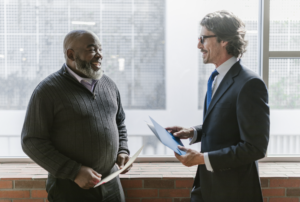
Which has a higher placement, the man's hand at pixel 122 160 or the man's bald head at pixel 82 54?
the man's bald head at pixel 82 54

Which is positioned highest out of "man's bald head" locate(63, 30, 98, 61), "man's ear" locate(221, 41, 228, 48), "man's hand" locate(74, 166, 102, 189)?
"man's bald head" locate(63, 30, 98, 61)

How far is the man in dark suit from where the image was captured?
143 cm

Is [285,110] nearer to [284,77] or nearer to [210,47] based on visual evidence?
[284,77]

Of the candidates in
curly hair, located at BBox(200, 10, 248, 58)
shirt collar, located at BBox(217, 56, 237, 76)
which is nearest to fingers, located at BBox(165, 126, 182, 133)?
shirt collar, located at BBox(217, 56, 237, 76)

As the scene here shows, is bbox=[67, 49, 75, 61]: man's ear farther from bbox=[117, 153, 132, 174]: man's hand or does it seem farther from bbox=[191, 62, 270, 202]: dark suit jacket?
bbox=[191, 62, 270, 202]: dark suit jacket

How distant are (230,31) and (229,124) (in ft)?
1.90

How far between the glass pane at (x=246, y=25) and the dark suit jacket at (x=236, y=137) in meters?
1.14

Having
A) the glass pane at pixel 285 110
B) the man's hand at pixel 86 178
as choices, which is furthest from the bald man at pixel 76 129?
the glass pane at pixel 285 110

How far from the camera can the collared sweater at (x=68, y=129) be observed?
1661 millimetres

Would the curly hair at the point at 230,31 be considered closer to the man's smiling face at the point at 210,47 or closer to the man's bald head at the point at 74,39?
the man's smiling face at the point at 210,47

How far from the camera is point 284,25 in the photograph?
275cm

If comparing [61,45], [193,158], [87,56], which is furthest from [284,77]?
[61,45]

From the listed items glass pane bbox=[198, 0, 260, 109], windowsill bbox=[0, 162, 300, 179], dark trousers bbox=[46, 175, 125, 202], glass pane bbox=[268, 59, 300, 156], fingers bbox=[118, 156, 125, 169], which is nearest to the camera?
dark trousers bbox=[46, 175, 125, 202]

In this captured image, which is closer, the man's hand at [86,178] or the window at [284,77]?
the man's hand at [86,178]
